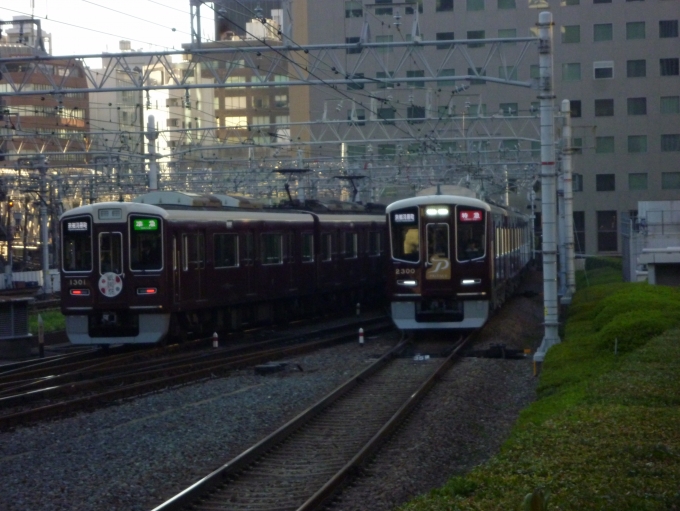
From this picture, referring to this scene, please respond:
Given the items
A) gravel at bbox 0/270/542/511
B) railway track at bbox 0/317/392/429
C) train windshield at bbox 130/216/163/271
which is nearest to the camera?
gravel at bbox 0/270/542/511

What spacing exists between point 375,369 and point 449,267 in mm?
4363

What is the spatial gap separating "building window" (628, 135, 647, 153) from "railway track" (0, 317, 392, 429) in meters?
35.3

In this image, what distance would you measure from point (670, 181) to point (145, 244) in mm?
38700

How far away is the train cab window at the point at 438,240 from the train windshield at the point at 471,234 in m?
0.24

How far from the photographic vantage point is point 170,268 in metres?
16.9

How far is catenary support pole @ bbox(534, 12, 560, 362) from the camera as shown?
14352 millimetres

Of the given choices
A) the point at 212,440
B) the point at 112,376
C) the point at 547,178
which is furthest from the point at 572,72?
the point at 212,440

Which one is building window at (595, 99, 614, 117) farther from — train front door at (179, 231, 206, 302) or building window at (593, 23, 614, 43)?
train front door at (179, 231, 206, 302)

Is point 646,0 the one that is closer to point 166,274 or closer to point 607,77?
point 607,77

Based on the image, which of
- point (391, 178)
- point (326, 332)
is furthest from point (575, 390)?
point (391, 178)

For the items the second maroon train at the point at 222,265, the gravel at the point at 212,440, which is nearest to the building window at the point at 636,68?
the second maroon train at the point at 222,265

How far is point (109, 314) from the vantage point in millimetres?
16984

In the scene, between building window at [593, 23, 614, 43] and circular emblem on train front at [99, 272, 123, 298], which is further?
building window at [593, 23, 614, 43]

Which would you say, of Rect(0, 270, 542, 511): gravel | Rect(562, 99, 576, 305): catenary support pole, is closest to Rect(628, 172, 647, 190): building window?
Rect(562, 99, 576, 305): catenary support pole
